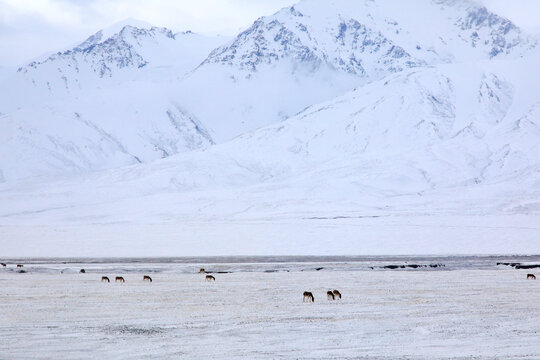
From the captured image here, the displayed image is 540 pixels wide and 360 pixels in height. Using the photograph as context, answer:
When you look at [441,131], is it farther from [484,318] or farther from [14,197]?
[484,318]

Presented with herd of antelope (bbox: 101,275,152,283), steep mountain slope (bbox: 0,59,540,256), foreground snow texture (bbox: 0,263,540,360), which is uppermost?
steep mountain slope (bbox: 0,59,540,256)

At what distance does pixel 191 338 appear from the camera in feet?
66.2

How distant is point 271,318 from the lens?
2364 centimetres

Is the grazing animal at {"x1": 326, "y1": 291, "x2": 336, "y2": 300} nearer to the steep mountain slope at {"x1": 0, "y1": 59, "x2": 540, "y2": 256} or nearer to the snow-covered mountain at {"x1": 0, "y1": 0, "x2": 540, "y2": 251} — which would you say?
the steep mountain slope at {"x1": 0, "y1": 59, "x2": 540, "y2": 256}

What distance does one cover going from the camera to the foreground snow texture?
60.2 ft

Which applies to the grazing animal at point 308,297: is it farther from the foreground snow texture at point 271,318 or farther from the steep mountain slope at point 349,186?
the steep mountain slope at point 349,186

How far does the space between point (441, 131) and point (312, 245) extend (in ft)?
280

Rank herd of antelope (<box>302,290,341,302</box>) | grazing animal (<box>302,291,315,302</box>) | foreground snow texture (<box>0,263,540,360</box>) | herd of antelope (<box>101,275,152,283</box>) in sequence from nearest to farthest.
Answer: foreground snow texture (<box>0,263,540,360</box>) → grazing animal (<box>302,291,315,302</box>) → herd of antelope (<box>302,290,341,302</box>) → herd of antelope (<box>101,275,152,283</box>)

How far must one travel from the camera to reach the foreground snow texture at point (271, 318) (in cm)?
1834

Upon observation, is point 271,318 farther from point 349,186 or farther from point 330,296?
point 349,186

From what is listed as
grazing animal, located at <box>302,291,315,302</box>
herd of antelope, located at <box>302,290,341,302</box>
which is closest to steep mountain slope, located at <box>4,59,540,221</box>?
herd of antelope, located at <box>302,290,341,302</box>

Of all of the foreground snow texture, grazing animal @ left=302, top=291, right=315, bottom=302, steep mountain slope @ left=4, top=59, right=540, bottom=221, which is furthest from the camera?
steep mountain slope @ left=4, top=59, right=540, bottom=221

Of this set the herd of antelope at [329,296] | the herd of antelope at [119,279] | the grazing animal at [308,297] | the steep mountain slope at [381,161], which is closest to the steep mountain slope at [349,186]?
the steep mountain slope at [381,161]

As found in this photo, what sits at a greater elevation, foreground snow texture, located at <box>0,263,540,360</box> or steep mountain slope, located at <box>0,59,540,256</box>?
steep mountain slope, located at <box>0,59,540,256</box>
